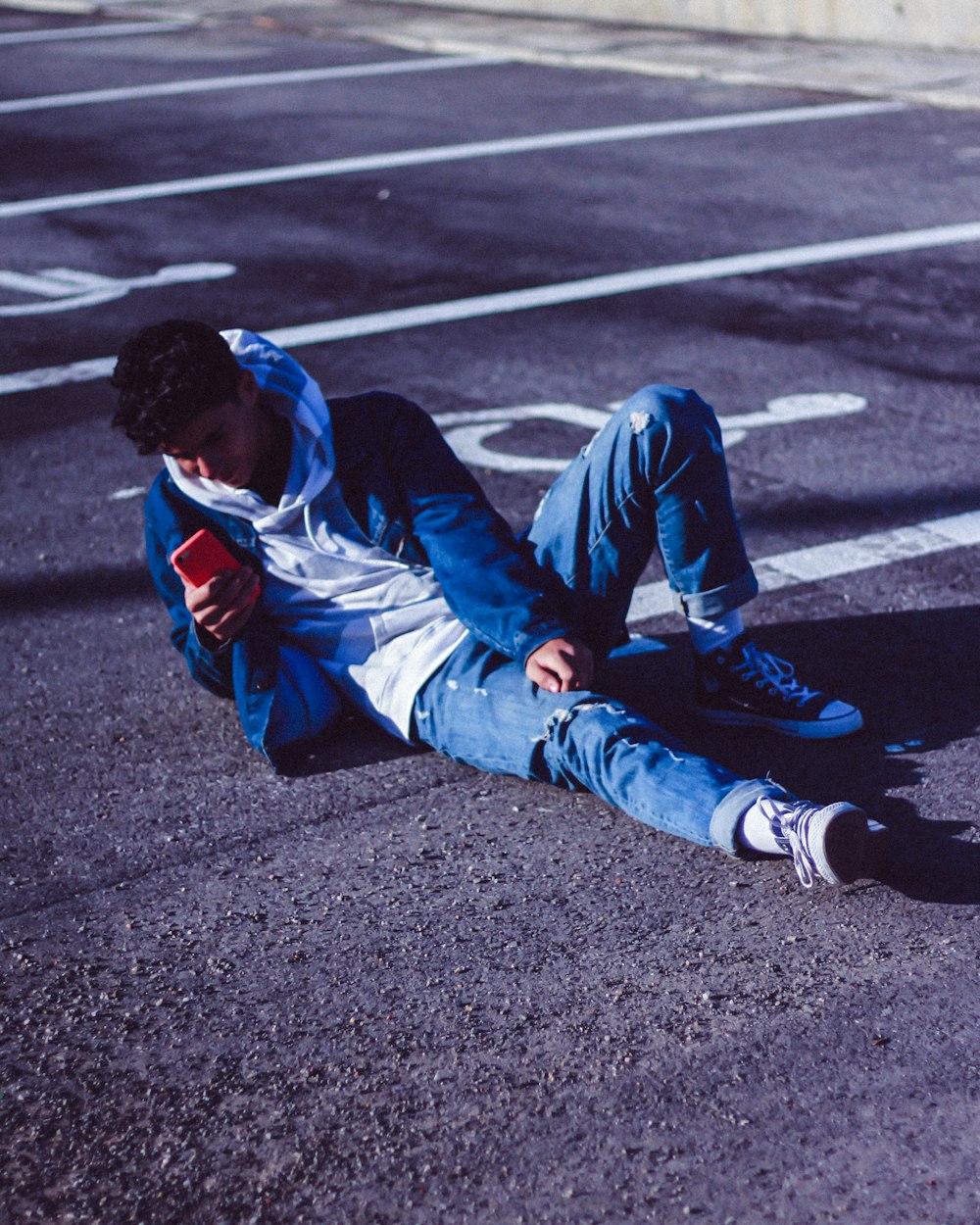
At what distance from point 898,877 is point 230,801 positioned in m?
1.67

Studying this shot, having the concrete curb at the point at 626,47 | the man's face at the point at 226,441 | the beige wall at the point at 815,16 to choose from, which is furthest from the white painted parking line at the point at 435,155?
the man's face at the point at 226,441

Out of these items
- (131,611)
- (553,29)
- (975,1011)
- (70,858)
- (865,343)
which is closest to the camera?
(975,1011)

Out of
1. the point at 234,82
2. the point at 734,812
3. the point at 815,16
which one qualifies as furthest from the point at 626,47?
the point at 734,812

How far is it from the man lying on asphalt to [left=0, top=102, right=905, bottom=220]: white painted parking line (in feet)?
25.3

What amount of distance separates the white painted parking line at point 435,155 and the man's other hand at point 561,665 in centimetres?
834

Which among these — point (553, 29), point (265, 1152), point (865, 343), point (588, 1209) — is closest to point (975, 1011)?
point (588, 1209)

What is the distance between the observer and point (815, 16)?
16.5m

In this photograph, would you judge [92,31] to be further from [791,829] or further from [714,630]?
[791,829]

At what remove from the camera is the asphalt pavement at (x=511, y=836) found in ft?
9.99

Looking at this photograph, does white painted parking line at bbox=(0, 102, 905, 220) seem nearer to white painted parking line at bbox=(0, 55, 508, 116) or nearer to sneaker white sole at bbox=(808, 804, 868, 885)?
white painted parking line at bbox=(0, 55, 508, 116)

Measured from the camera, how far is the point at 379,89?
15.1 m

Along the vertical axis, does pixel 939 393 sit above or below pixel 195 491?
below

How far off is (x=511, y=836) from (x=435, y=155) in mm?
9150

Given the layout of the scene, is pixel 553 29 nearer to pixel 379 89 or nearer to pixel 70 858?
pixel 379 89
